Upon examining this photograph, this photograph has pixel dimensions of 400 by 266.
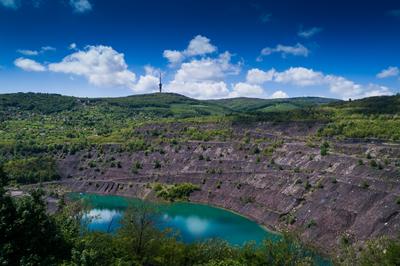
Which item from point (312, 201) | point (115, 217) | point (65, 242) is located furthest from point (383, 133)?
point (65, 242)

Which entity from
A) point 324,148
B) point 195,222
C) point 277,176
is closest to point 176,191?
point 195,222

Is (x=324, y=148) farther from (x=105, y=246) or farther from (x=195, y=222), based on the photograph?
(x=105, y=246)

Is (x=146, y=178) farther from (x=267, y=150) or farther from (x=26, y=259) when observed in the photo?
(x=26, y=259)

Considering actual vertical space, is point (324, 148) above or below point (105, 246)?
below

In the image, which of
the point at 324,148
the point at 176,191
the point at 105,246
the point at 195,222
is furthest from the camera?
the point at 176,191

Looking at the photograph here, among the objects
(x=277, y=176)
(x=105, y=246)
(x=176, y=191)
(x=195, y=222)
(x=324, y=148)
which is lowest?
(x=195, y=222)

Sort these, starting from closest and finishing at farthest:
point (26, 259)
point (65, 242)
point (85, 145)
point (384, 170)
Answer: point (26, 259)
point (65, 242)
point (384, 170)
point (85, 145)

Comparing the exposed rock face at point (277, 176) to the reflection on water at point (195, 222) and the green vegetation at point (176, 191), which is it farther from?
the reflection on water at point (195, 222)
